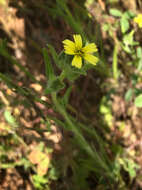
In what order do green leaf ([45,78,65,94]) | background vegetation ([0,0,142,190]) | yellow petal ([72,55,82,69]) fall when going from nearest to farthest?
yellow petal ([72,55,82,69]) → green leaf ([45,78,65,94]) → background vegetation ([0,0,142,190])

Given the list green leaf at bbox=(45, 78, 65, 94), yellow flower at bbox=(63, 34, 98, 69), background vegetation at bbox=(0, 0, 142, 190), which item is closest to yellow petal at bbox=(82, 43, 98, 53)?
yellow flower at bbox=(63, 34, 98, 69)

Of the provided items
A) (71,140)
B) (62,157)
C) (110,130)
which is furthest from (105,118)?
(62,157)

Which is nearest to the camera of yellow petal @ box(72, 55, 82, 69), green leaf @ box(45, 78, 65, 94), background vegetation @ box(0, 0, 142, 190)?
yellow petal @ box(72, 55, 82, 69)

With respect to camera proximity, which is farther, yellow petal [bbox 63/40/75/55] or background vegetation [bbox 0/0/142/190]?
background vegetation [bbox 0/0/142/190]

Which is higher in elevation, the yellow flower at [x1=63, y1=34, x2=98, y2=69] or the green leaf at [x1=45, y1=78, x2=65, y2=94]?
the yellow flower at [x1=63, y1=34, x2=98, y2=69]

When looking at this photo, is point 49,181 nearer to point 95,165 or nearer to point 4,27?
point 95,165

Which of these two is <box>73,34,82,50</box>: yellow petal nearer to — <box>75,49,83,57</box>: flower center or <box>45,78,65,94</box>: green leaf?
<box>75,49,83,57</box>: flower center
